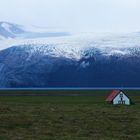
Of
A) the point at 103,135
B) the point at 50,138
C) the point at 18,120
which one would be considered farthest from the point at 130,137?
the point at 18,120

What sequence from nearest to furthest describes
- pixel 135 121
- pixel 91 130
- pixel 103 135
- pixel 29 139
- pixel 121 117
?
pixel 29 139 → pixel 103 135 → pixel 91 130 → pixel 135 121 → pixel 121 117

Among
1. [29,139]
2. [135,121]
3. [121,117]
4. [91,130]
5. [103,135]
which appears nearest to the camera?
[29,139]

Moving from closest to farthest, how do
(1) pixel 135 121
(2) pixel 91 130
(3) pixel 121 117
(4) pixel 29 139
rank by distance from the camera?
1. (4) pixel 29 139
2. (2) pixel 91 130
3. (1) pixel 135 121
4. (3) pixel 121 117

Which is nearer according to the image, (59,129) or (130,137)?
(130,137)

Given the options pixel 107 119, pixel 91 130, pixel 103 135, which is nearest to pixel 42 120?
pixel 107 119

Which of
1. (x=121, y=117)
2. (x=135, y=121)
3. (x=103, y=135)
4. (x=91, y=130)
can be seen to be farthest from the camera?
(x=121, y=117)

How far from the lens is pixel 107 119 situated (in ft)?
97.0

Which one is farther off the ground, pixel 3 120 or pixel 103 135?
pixel 3 120

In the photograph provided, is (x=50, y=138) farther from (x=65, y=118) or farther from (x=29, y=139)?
(x=65, y=118)

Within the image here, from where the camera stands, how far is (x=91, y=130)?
2416 centimetres

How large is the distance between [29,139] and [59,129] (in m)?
3.67

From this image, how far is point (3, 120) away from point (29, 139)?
810cm

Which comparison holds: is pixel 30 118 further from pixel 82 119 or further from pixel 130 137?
pixel 130 137

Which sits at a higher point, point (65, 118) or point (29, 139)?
point (65, 118)
